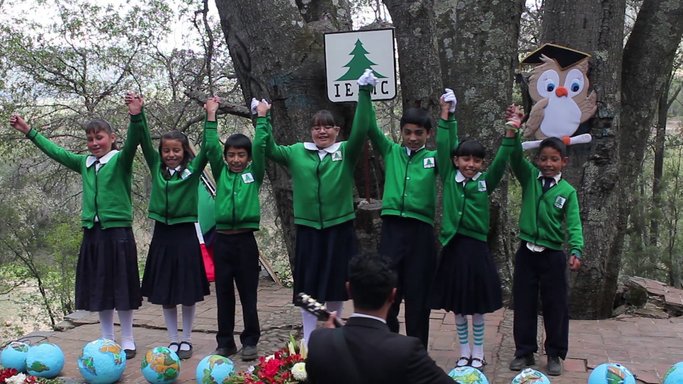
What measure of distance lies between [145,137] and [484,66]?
3.22 meters

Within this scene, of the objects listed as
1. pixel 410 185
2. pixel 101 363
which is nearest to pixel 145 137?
pixel 101 363

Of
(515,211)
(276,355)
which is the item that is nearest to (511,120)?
(276,355)

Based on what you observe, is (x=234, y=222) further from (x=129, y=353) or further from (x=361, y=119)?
(x=129, y=353)

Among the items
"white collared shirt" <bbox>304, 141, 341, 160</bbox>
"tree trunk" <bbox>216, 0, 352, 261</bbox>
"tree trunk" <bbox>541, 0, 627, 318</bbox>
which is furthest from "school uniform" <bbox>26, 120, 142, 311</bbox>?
"tree trunk" <bbox>541, 0, 627, 318</bbox>

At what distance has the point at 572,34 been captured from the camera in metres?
6.36

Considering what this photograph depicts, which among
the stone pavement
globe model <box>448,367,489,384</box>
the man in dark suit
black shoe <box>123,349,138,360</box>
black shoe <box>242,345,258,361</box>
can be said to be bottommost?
the stone pavement

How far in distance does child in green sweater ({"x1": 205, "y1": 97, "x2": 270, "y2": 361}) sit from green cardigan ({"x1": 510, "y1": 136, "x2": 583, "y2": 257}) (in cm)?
178

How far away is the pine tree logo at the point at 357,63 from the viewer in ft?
17.1

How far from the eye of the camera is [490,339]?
549 cm

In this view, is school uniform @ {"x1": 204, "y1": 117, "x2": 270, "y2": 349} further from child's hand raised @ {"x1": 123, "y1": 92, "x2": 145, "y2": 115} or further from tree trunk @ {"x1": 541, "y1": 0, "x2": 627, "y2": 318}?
tree trunk @ {"x1": 541, "y1": 0, "x2": 627, "y2": 318}

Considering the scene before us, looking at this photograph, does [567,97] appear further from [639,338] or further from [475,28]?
[639,338]

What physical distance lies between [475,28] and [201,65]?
670 centimetres

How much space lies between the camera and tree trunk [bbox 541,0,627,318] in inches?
245

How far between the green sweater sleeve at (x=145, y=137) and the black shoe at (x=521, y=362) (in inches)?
111
